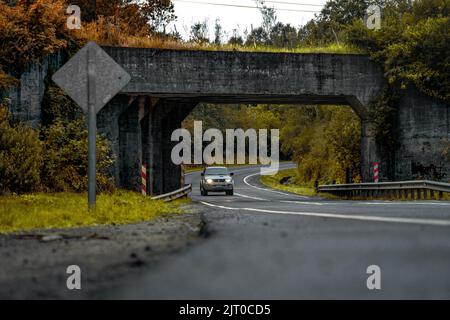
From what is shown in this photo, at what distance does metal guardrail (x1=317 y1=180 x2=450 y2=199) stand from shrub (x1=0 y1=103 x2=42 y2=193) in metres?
12.7

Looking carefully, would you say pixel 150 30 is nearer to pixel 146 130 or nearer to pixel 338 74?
pixel 146 130

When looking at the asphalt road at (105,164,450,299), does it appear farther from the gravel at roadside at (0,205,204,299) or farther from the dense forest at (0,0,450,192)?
the dense forest at (0,0,450,192)

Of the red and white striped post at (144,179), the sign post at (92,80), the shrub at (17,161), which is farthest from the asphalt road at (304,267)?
the red and white striped post at (144,179)

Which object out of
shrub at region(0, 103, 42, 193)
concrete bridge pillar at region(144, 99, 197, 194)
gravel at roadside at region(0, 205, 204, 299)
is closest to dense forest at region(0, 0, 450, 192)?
shrub at region(0, 103, 42, 193)

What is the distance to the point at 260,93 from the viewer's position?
26500 mm

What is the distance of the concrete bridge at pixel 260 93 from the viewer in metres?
25.6

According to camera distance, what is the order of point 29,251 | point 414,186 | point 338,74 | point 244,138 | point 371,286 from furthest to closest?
point 244,138, point 338,74, point 414,186, point 29,251, point 371,286

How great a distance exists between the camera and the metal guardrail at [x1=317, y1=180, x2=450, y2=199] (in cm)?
2280

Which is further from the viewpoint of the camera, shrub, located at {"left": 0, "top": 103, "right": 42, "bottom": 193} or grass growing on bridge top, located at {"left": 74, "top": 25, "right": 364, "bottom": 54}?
grass growing on bridge top, located at {"left": 74, "top": 25, "right": 364, "bottom": 54}

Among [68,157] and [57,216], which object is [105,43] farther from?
[57,216]

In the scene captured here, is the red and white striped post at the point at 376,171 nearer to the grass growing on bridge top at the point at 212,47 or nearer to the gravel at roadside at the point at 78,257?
the grass growing on bridge top at the point at 212,47
